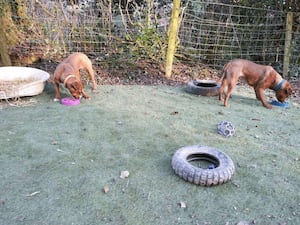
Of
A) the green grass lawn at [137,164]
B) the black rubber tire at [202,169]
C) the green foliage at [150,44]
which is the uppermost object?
the green foliage at [150,44]

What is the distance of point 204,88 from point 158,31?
2.33 metres

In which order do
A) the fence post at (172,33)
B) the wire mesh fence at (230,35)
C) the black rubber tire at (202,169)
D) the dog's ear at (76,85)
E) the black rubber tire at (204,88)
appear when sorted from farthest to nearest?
the wire mesh fence at (230,35) < the fence post at (172,33) < the black rubber tire at (204,88) < the dog's ear at (76,85) < the black rubber tire at (202,169)

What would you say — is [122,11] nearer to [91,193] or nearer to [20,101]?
[20,101]

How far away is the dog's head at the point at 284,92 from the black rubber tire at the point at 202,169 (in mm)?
2441

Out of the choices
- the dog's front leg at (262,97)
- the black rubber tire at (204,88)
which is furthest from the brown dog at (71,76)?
the dog's front leg at (262,97)

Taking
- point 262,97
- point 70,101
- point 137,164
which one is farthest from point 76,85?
point 262,97

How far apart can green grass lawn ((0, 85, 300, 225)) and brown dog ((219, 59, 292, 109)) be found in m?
0.28

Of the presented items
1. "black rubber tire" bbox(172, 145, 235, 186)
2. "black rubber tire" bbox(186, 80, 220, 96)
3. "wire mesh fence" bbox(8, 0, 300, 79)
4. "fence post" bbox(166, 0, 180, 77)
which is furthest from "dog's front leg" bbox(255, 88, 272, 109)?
"wire mesh fence" bbox(8, 0, 300, 79)

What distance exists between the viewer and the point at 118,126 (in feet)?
11.7

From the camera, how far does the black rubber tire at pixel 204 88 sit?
16.3ft

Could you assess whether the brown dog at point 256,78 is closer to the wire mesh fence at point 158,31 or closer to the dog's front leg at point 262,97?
the dog's front leg at point 262,97

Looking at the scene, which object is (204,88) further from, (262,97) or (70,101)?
(70,101)

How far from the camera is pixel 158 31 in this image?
6.54m

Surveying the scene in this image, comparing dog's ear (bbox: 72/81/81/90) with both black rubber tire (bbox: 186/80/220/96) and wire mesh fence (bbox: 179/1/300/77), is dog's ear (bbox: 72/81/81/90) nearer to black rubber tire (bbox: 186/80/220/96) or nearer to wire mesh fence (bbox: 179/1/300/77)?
black rubber tire (bbox: 186/80/220/96)
